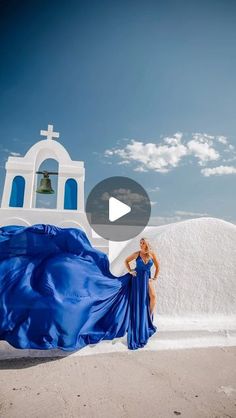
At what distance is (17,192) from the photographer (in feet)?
29.6

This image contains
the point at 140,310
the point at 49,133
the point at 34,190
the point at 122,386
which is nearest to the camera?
the point at 122,386

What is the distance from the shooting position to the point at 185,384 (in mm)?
3633

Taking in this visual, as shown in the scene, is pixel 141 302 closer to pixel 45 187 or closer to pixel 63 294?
pixel 63 294

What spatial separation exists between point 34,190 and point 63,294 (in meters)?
5.95

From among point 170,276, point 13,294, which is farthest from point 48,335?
point 170,276

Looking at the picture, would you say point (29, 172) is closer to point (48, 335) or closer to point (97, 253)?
point (97, 253)

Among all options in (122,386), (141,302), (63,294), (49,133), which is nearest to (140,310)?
(141,302)

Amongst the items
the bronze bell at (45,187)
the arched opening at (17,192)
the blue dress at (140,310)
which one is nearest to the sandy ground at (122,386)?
the blue dress at (140,310)

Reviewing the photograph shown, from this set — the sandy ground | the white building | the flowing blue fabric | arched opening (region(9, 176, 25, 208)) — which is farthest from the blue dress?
arched opening (region(9, 176, 25, 208))

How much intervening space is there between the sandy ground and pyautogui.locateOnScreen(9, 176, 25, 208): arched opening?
5692 millimetres

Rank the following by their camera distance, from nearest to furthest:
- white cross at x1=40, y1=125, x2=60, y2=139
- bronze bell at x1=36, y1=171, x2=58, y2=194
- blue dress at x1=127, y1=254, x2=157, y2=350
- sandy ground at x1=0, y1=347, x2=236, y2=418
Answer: sandy ground at x1=0, y1=347, x2=236, y2=418 → blue dress at x1=127, y1=254, x2=157, y2=350 → bronze bell at x1=36, y1=171, x2=58, y2=194 → white cross at x1=40, y1=125, x2=60, y2=139

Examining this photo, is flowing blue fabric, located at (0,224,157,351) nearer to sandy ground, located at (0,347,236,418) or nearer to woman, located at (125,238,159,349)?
woman, located at (125,238,159,349)

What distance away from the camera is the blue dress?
448cm

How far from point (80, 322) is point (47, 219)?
5.01 m
